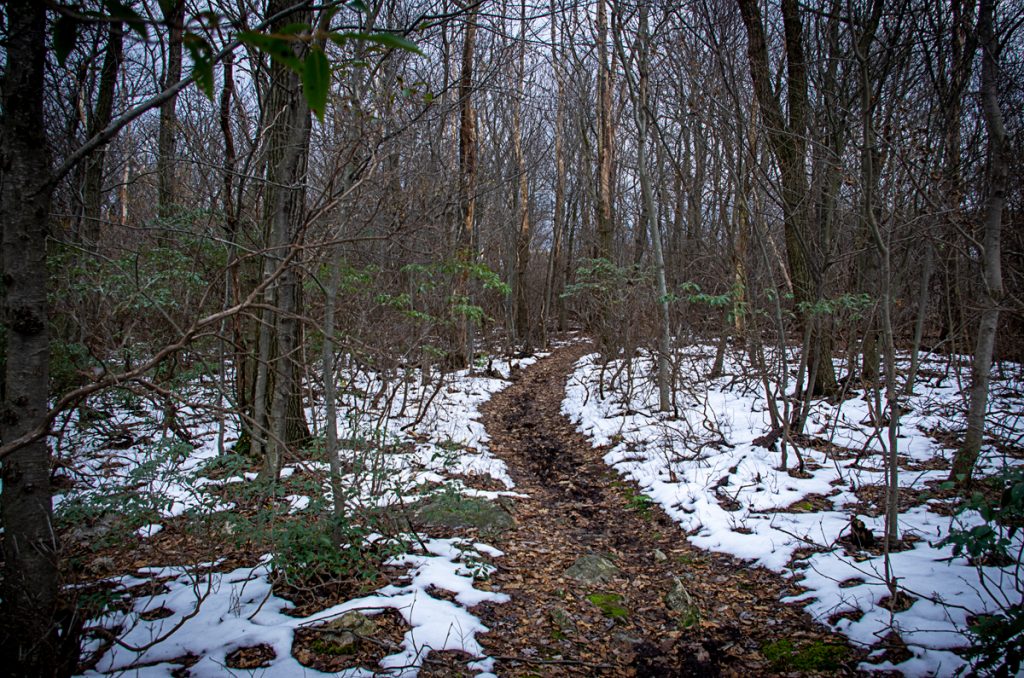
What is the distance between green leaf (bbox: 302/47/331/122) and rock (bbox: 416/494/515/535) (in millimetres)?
3183

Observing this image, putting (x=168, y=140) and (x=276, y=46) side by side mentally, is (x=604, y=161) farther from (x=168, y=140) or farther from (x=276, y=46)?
(x=276, y=46)

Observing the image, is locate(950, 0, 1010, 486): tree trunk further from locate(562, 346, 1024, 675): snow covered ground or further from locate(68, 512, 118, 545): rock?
locate(68, 512, 118, 545): rock

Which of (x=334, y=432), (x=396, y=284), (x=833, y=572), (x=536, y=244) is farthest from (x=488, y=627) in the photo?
(x=536, y=244)

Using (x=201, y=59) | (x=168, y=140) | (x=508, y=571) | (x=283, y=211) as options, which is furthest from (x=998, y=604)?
(x=168, y=140)

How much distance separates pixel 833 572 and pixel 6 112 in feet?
17.2

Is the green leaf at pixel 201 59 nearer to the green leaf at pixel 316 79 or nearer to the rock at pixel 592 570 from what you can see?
the green leaf at pixel 316 79

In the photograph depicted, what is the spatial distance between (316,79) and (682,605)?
3.86 metres

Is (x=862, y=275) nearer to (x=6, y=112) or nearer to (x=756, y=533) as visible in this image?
(x=756, y=533)

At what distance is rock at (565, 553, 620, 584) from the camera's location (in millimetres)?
4086

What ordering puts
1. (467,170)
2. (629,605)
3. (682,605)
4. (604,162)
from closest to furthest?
(682,605)
(629,605)
(467,170)
(604,162)

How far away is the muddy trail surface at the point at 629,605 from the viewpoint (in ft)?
10.1

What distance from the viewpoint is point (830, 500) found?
15.9 feet

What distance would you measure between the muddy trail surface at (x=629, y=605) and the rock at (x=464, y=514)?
0.16 metres

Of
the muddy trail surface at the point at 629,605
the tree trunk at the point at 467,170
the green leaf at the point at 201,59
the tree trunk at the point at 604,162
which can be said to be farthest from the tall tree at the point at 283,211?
the tree trunk at the point at 604,162
